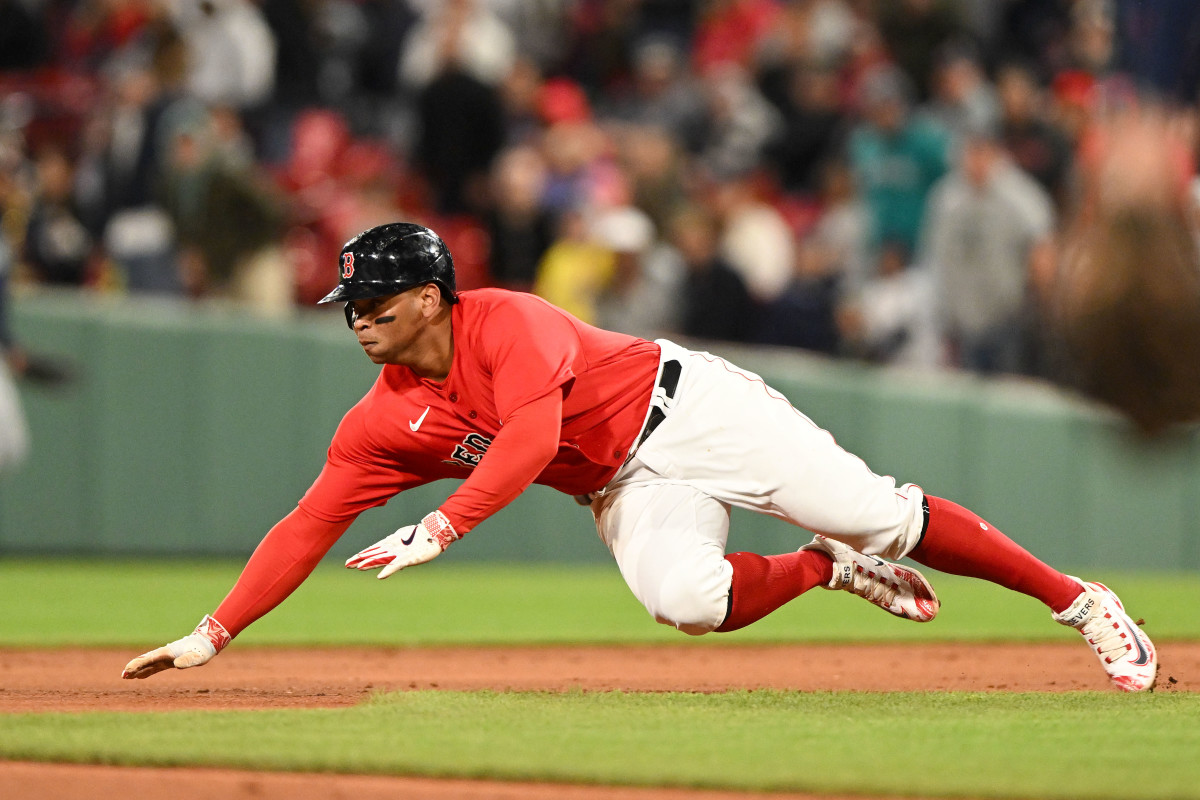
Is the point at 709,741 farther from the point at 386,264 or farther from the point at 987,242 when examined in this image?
the point at 987,242

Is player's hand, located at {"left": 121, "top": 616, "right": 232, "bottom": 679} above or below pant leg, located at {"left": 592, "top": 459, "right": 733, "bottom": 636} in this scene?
below

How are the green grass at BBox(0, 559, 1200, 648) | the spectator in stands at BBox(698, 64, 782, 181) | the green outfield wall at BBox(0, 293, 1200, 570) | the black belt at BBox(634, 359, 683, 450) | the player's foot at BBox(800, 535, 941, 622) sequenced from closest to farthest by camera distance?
the black belt at BBox(634, 359, 683, 450)
the player's foot at BBox(800, 535, 941, 622)
the green grass at BBox(0, 559, 1200, 648)
the green outfield wall at BBox(0, 293, 1200, 570)
the spectator in stands at BBox(698, 64, 782, 181)

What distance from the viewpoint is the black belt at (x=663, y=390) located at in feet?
A: 16.2

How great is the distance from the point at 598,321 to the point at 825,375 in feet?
5.10

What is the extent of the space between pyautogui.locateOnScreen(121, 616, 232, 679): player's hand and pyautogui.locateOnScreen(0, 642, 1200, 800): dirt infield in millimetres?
128

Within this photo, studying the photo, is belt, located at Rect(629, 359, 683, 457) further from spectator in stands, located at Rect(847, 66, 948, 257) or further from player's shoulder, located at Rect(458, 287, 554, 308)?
spectator in stands, located at Rect(847, 66, 948, 257)

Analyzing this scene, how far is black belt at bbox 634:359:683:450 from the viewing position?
4.93 m

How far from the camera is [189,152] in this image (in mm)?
10641

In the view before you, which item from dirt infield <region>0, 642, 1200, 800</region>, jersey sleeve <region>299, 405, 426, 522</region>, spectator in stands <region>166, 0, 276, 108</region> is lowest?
dirt infield <region>0, 642, 1200, 800</region>

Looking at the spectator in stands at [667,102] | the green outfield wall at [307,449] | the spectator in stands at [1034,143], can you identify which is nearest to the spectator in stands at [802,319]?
the green outfield wall at [307,449]

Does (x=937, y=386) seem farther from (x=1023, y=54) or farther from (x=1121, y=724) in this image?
(x=1121, y=724)

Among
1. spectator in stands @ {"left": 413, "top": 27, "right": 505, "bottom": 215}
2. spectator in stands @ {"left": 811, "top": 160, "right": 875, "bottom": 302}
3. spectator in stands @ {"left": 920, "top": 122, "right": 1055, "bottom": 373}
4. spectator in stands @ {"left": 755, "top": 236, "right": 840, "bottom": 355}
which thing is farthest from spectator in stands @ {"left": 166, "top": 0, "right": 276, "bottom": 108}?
Result: spectator in stands @ {"left": 920, "top": 122, "right": 1055, "bottom": 373}

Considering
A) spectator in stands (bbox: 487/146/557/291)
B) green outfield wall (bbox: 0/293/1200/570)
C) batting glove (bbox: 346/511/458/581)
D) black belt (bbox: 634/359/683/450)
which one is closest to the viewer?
batting glove (bbox: 346/511/458/581)

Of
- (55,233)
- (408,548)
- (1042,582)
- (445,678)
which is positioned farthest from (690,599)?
(55,233)
